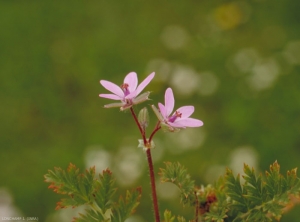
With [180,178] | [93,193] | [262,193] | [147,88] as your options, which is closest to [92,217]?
[93,193]

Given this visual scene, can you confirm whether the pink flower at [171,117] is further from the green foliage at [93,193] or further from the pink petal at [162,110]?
the green foliage at [93,193]

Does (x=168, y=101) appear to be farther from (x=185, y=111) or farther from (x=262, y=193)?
(x=262, y=193)

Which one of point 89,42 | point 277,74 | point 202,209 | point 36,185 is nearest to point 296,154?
point 277,74

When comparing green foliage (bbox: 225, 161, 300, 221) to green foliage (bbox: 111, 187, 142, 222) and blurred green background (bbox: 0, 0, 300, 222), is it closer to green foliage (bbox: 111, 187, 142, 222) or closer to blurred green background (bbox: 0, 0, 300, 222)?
green foliage (bbox: 111, 187, 142, 222)

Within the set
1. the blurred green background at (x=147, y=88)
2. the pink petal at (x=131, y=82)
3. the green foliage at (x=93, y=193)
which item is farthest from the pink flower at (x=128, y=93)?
the blurred green background at (x=147, y=88)

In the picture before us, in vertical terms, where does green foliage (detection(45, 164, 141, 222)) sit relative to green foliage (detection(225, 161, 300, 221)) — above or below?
above

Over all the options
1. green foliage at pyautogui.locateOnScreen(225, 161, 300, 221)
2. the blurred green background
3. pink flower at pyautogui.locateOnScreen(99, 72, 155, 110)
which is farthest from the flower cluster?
the blurred green background
